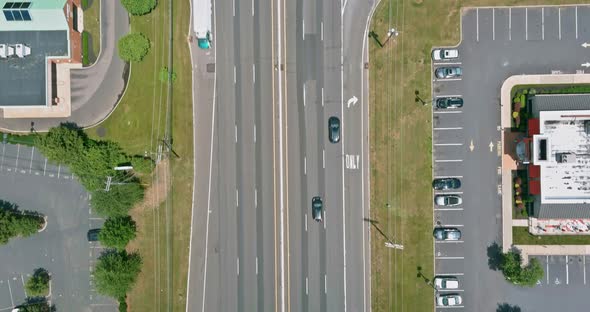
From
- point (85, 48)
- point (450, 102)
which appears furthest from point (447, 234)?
point (85, 48)

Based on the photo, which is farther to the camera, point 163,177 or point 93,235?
point 93,235

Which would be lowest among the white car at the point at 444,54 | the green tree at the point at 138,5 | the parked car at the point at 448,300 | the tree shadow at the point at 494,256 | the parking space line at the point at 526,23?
the parked car at the point at 448,300

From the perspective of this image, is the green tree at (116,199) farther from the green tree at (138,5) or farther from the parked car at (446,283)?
the parked car at (446,283)

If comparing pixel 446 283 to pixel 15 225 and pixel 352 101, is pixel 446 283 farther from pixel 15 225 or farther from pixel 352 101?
pixel 15 225

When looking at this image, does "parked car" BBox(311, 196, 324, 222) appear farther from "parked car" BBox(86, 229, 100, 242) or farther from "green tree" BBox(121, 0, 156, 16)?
"green tree" BBox(121, 0, 156, 16)

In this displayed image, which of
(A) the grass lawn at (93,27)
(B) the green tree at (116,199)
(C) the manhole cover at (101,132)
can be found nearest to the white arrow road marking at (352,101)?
(B) the green tree at (116,199)

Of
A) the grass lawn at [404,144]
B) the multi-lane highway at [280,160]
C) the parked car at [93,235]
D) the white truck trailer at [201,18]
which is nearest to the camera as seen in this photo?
the white truck trailer at [201,18]

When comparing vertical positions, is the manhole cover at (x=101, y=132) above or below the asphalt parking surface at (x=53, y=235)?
above

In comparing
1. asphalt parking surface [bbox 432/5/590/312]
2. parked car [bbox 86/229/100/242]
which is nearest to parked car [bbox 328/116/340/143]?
asphalt parking surface [bbox 432/5/590/312]
